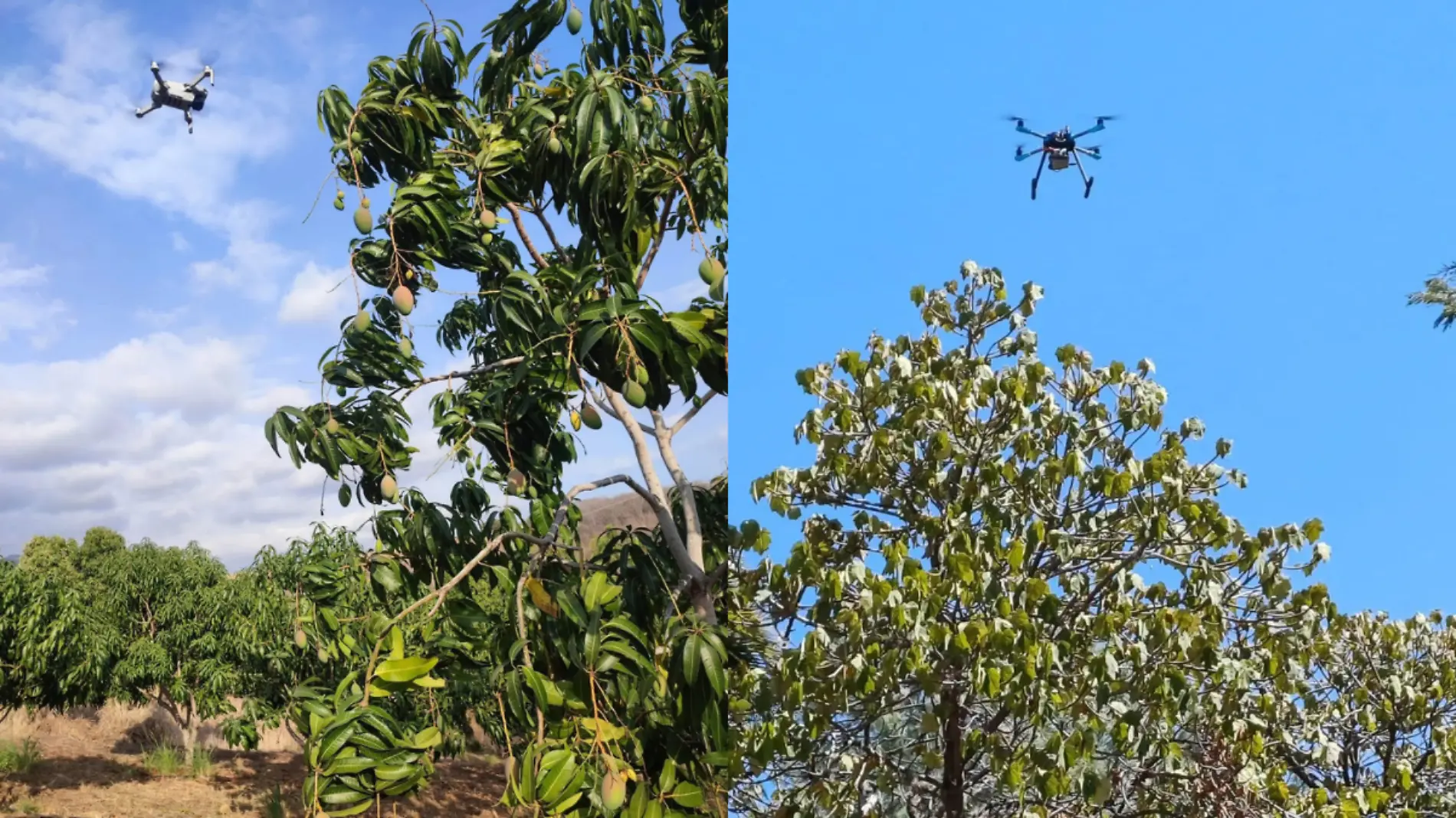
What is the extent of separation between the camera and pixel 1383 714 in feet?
8.70

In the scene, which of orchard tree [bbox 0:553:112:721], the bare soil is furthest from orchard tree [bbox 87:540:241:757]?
orchard tree [bbox 0:553:112:721]

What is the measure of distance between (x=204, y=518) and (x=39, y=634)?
6.30 feet

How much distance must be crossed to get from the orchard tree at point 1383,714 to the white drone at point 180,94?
3.03 meters

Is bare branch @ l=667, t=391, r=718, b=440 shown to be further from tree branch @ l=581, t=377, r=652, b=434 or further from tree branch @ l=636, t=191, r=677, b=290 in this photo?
tree branch @ l=636, t=191, r=677, b=290

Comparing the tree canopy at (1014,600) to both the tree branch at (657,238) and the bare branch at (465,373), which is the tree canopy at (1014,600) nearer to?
the tree branch at (657,238)

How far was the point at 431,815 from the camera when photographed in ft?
11.6

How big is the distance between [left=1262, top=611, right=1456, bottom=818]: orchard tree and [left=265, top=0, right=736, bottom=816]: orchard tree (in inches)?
60.0

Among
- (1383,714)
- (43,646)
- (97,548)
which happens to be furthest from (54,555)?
(1383,714)

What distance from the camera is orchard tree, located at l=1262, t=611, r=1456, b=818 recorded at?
2434 millimetres

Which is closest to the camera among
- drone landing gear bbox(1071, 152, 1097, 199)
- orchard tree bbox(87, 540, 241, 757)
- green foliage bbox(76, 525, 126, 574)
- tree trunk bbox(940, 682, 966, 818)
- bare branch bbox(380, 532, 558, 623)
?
bare branch bbox(380, 532, 558, 623)

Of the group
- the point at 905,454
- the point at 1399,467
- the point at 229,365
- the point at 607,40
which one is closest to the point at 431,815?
the point at 229,365

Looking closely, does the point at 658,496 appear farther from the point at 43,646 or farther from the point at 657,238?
the point at 43,646

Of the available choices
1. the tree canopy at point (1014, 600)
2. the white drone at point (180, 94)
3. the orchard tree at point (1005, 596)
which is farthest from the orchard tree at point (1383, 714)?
the white drone at point (180, 94)

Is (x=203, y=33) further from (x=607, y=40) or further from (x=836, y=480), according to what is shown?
(x=836, y=480)
